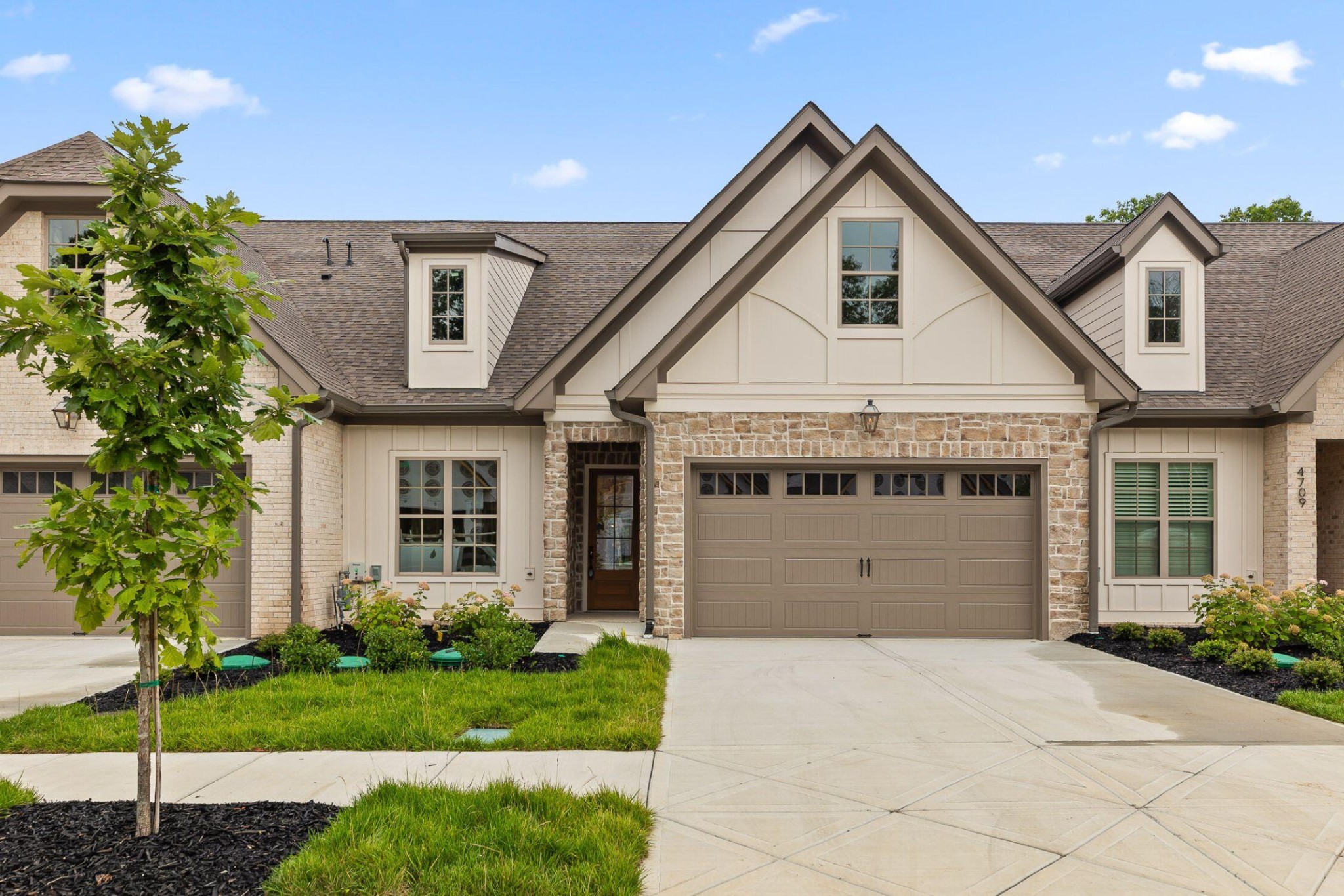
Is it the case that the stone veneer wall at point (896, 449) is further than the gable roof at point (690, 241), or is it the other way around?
the gable roof at point (690, 241)

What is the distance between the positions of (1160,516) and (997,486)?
2906 millimetres

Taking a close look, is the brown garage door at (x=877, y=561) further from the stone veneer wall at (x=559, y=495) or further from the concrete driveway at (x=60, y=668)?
the concrete driveway at (x=60, y=668)

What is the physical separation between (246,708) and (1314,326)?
14.3 m

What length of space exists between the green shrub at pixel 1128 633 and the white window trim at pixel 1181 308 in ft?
13.1

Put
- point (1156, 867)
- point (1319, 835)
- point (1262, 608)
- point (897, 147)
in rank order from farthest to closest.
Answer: point (897, 147) < point (1262, 608) < point (1319, 835) < point (1156, 867)

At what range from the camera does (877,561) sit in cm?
1149

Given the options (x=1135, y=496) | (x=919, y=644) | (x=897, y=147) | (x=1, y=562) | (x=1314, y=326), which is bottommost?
(x=919, y=644)

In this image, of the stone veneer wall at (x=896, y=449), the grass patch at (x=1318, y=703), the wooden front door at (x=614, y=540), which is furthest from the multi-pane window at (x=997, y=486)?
the wooden front door at (x=614, y=540)

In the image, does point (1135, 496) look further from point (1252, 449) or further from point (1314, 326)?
point (1314, 326)

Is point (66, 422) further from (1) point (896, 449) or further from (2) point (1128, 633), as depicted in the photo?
(2) point (1128, 633)

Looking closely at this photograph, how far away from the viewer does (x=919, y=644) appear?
36.1 feet

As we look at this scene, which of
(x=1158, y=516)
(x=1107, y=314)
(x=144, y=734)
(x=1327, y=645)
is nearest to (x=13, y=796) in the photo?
(x=144, y=734)

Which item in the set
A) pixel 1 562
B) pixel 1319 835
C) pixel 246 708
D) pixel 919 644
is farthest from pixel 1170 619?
pixel 1 562

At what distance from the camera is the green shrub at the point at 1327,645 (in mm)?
9352
